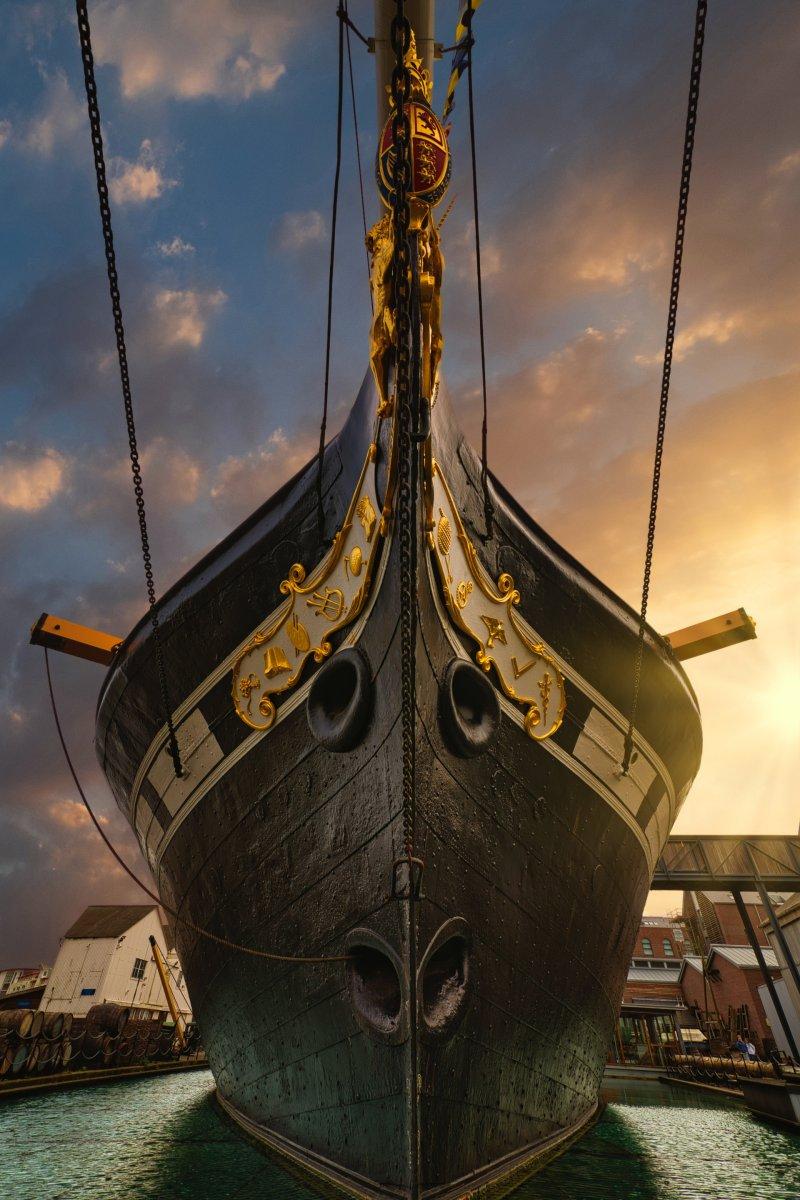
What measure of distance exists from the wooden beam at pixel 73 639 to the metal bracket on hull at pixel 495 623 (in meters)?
3.39

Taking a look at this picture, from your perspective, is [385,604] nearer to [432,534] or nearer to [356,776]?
[432,534]

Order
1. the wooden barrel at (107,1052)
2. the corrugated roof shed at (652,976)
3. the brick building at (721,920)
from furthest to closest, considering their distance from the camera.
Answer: the corrugated roof shed at (652,976)
the brick building at (721,920)
the wooden barrel at (107,1052)

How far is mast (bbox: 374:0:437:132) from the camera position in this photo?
3844 millimetres

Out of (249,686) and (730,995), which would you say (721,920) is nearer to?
(730,995)

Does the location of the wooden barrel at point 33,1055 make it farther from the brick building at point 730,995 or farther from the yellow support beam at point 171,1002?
the brick building at point 730,995

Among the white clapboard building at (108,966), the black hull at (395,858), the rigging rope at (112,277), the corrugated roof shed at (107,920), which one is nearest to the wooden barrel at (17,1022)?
the black hull at (395,858)

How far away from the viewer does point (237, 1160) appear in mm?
3375

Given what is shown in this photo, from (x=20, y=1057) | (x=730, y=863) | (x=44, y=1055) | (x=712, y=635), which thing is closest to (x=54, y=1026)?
(x=44, y=1055)

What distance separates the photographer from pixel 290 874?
11.3ft

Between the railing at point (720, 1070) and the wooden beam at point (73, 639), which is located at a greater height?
the wooden beam at point (73, 639)

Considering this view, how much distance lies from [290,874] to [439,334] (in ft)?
10.7

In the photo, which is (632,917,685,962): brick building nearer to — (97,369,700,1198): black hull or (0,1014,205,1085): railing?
(0,1014,205,1085): railing

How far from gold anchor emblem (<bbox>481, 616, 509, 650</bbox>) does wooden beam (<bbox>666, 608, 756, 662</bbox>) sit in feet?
8.61

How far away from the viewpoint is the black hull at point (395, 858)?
286 centimetres
